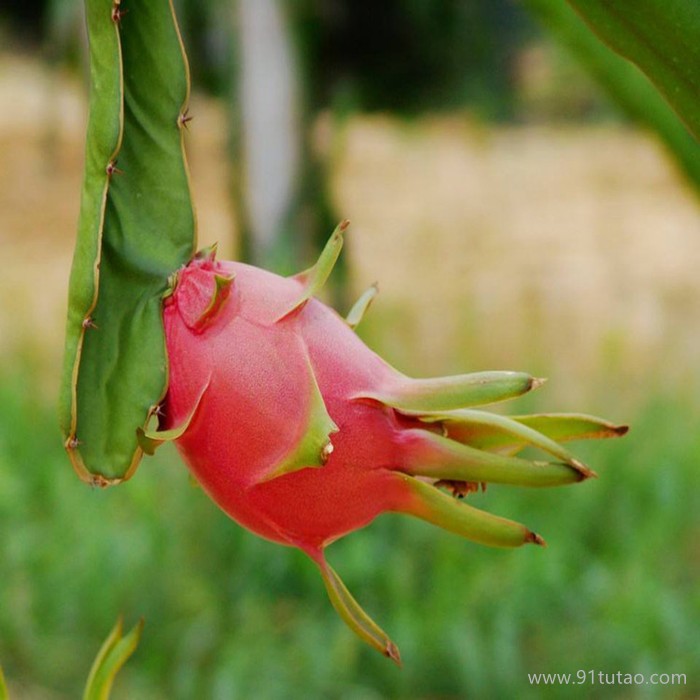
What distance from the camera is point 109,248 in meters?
0.42

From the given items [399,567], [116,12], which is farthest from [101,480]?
[399,567]

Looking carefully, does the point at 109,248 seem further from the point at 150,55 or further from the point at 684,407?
the point at 684,407

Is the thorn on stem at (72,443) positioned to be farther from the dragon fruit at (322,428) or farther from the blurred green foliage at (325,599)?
the blurred green foliage at (325,599)

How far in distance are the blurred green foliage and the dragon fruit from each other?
156 cm

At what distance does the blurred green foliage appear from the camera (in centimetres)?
197

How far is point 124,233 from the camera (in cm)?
42

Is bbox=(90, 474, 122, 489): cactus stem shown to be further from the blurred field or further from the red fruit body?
the blurred field

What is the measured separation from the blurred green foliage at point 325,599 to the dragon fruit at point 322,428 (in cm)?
156

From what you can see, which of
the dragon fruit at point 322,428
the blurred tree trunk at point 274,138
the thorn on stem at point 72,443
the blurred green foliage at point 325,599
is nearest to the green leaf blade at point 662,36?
the dragon fruit at point 322,428

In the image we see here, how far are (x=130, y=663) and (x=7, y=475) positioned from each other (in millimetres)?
483

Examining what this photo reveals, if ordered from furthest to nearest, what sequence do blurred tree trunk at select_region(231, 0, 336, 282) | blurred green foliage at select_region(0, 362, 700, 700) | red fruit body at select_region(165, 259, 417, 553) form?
1. blurred tree trunk at select_region(231, 0, 336, 282)
2. blurred green foliage at select_region(0, 362, 700, 700)
3. red fruit body at select_region(165, 259, 417, 553)

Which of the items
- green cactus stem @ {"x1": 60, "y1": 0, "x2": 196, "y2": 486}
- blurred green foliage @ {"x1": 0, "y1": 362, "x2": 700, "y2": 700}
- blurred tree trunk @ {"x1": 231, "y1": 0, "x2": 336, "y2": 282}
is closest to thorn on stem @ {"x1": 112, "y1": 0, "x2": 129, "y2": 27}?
green cactus stem @ {"x1": 60, "y1": 0, "x2": 196, "y2": 486}

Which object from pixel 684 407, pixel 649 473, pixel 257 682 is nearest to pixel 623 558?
pixel 649 473

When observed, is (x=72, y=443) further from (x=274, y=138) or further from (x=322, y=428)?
(x=274, y=138)
